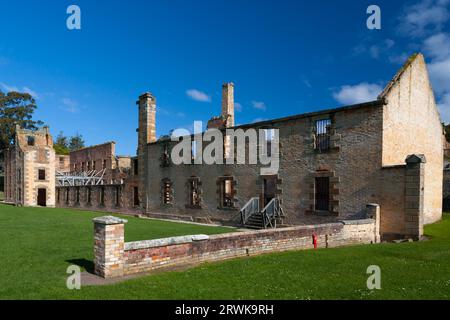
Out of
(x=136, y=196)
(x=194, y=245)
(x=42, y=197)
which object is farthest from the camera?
(x=42, y=197)

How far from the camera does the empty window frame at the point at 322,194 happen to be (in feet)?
54.9

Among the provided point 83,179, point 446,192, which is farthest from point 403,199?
point 83,179

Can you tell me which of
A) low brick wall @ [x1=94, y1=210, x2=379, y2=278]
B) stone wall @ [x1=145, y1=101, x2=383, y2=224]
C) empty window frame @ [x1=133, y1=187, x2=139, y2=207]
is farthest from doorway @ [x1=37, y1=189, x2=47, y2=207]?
low brick wall @ [x1=94, y1=210, x2=379, y2=278]

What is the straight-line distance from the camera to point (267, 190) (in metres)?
19.5

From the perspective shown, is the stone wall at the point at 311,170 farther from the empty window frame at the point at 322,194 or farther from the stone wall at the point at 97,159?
the stone wall at the point at 97,159

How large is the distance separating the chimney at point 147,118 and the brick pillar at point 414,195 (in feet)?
61.8

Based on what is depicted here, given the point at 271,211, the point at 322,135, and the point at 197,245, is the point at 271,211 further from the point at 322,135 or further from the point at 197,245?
the point at 197,245

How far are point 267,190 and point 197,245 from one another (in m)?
10.6

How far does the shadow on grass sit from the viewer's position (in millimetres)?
8318

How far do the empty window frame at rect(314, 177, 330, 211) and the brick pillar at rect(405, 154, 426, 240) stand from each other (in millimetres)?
3679

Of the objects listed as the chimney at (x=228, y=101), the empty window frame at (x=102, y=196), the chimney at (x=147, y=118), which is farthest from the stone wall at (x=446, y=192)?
the empty window frame at (x=102, y=196)

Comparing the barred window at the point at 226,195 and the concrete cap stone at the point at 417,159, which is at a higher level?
the concrete cap stone at the point at 417,159
